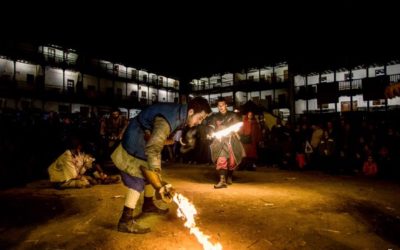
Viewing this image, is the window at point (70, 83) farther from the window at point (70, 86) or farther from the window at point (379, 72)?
the window at point (379, 72)

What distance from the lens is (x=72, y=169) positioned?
7.58 m

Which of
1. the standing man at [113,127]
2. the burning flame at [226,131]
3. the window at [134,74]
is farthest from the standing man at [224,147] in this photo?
the window at [134,74]

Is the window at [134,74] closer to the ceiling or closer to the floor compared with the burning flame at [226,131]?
closer to the ceiling

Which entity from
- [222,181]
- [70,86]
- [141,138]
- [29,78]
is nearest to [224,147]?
[222,181]

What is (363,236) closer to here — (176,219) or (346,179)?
(176,219)

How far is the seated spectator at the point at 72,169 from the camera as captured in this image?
7477mm

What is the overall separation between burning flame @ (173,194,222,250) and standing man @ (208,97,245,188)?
169 centimetres

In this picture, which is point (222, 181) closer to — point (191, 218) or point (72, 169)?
point (191, 218)

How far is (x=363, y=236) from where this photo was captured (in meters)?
3.86

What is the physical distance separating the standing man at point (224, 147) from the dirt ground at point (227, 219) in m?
0.64

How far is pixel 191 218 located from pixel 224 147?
126 inches

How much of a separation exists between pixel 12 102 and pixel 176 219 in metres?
34.6

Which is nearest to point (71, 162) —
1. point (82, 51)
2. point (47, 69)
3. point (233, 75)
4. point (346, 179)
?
point (346, 179)

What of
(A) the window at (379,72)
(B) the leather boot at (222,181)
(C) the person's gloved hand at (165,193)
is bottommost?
(B) the leather boot at (222,181)
